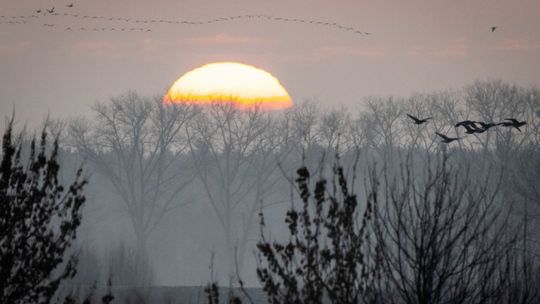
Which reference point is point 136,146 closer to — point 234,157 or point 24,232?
point 234,157

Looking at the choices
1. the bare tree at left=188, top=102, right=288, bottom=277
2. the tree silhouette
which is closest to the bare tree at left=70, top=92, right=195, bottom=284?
the bare tree at left=188, top=102, right=288, bottom=277

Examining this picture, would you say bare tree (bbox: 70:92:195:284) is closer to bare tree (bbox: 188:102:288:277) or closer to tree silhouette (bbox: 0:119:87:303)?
bare tree (bbox: 188:102:288:277)

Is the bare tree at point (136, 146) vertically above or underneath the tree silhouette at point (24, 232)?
above

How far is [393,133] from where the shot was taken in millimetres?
69062

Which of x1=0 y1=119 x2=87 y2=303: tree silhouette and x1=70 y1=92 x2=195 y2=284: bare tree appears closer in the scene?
x1=0 y1=119 x2=87 y2=303: tree silhouette

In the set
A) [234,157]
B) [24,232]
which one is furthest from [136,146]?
[24,232]

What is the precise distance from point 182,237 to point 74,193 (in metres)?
59.0

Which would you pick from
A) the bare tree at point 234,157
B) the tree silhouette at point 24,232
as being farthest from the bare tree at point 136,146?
the tree silhouette at point 24,232

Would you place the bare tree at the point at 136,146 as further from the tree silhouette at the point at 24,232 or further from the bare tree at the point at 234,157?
the tree silhouette at the point at 24,232

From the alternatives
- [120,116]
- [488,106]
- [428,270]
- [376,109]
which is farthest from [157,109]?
[428,270]

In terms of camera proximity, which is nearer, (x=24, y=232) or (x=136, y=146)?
(x=24, y=232)

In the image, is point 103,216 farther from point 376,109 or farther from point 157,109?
point 376,109

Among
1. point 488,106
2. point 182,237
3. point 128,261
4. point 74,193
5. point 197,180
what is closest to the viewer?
point 74,193

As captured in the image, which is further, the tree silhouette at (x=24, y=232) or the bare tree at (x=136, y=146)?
the bare tree at (x=136, y=146)
